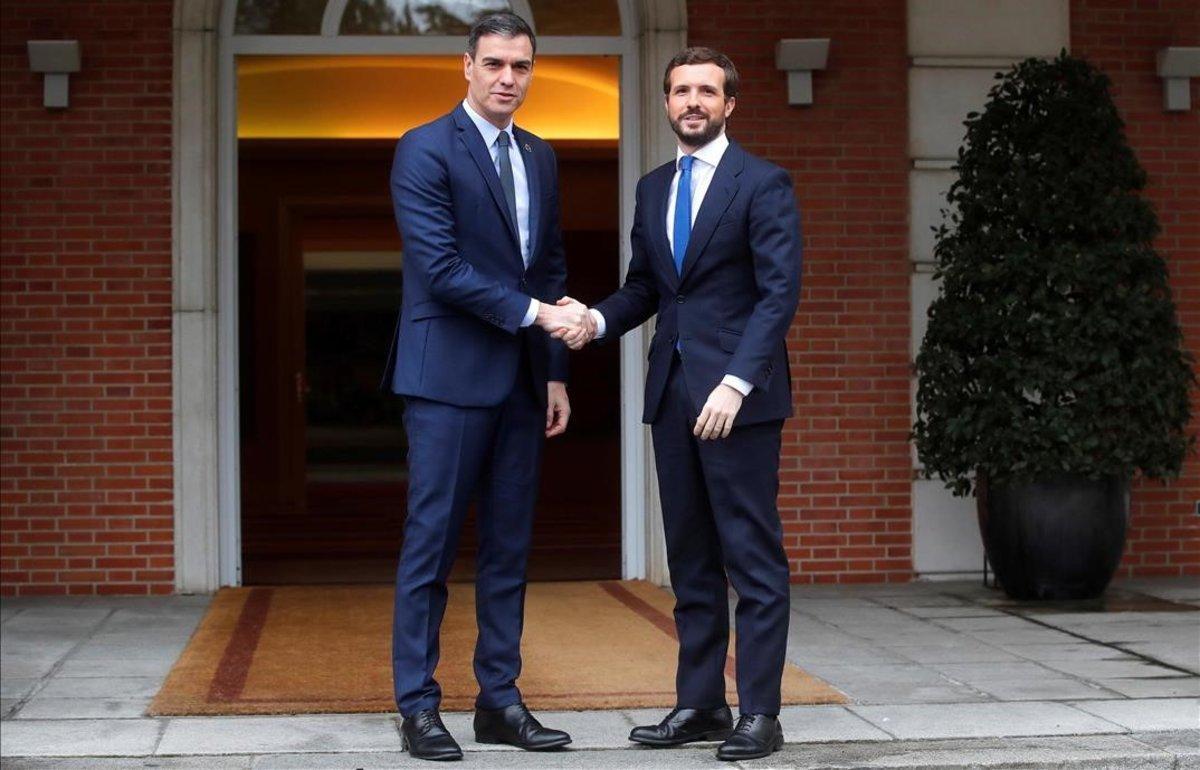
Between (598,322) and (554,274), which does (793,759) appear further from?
(554,274)

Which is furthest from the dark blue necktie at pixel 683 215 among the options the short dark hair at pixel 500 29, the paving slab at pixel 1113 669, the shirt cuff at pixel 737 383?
the paving slab at pixel 1113 669

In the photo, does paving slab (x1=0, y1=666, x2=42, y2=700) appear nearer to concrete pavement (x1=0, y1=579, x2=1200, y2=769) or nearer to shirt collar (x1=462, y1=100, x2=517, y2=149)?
concrete pavement (x1=0, y1=579, x2=1200, y2=769)

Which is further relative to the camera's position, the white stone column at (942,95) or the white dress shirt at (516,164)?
the white stone column at (942,95)

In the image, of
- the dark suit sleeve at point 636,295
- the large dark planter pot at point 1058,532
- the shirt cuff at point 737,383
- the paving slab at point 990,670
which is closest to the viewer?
the shirt cuff at point 737,383

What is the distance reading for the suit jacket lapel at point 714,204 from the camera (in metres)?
4.06

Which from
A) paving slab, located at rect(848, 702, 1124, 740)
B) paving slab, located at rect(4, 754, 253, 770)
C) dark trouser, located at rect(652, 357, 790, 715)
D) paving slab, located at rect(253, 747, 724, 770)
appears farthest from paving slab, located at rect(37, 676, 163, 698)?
paving slab, located at rect(848, 702, 1124, 740)

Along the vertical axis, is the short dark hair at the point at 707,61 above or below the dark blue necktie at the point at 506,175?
above

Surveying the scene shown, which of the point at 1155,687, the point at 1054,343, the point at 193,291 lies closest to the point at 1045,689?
the point at 1155,687

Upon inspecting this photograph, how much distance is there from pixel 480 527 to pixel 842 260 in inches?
145

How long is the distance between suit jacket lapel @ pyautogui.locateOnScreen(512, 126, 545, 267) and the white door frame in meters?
3.30

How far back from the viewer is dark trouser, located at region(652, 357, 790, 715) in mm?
4078

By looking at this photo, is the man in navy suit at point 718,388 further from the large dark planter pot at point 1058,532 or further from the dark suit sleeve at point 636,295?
the large dark planter pot at point 1058,532

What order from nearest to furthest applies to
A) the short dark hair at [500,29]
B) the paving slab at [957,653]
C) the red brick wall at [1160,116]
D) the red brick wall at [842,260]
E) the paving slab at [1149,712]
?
the short dark hair at [500,29] < the paving slab at [1149,712] < the paving slab at [957,653] < the red brick wall at [842,260] < the red brick wall at [1160,116]

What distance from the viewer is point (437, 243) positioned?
4.01m
